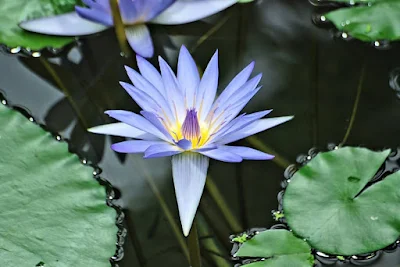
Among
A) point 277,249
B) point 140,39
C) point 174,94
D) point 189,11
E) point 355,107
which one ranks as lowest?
point 277,249

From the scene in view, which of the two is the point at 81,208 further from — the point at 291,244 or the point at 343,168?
the point at 343,168

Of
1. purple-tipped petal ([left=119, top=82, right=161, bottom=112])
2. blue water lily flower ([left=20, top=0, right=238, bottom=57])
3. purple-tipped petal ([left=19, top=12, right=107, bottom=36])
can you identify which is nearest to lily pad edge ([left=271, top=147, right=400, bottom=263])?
purple-tipped petal ([left=119, top=82, right=161, bottom=112])

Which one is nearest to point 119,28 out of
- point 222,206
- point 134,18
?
point 134,18

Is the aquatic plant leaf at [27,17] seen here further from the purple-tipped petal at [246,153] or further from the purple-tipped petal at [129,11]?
the purple-tipped petal at [246,153]

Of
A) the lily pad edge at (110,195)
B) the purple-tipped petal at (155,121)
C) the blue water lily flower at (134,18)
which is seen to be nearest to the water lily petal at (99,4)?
the blue water lily flower at (134,18)

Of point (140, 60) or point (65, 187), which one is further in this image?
point (65, 187)

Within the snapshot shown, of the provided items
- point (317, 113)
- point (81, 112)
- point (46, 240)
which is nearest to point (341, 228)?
point (317, 113)

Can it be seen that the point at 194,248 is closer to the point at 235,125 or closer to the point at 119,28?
the point at 235,125

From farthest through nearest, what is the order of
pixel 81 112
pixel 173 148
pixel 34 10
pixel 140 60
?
pixel 34 10
pixel 81 112
pixel 140 60
pixel 173 148
